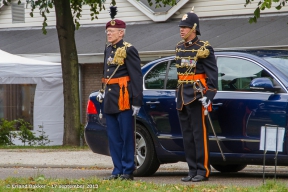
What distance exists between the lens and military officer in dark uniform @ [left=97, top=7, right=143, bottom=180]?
945 centimetres

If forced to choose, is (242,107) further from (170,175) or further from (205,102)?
(170,175)

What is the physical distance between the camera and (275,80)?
9.58 meters

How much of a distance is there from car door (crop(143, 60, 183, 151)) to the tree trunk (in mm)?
8329

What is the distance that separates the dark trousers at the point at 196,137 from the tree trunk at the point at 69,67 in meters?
9.53

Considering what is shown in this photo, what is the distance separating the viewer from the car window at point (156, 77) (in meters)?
10.6

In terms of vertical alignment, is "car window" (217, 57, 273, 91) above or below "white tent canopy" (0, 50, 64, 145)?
above

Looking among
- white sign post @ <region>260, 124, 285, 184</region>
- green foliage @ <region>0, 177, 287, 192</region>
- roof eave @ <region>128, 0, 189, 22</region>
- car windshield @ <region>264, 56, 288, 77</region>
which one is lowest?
green foliage @ <region>0, 177, 287, 192</region>

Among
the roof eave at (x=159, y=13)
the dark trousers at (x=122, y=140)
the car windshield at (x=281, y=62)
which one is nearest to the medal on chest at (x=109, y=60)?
the dark trousers at (x=122, y=140)

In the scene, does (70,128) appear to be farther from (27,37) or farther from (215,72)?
(215,72)

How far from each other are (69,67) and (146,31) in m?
5.70

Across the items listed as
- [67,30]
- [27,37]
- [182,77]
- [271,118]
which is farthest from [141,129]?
[27,37]

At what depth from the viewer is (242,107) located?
9594 millimetres

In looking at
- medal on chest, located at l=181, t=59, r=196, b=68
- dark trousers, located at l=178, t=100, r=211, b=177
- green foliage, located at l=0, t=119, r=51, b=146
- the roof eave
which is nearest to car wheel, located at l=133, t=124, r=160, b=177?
dark trousers, located at l=178, t=100, r=211, b=177

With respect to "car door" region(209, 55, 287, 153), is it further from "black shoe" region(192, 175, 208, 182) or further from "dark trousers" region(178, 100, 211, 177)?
"black shoe" region(192, 175, 208, 182)
